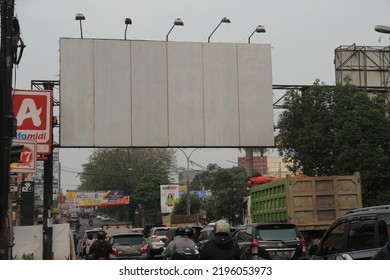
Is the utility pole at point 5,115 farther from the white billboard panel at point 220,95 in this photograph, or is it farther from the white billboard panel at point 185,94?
the white billboard panel at point 220,95

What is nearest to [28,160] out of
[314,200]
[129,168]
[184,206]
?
[314,200]

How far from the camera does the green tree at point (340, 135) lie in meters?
19.5

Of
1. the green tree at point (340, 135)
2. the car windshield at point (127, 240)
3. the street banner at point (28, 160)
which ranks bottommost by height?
the car windshield at point (127, 240)

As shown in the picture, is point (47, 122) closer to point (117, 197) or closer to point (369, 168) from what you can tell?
point (369, 168)

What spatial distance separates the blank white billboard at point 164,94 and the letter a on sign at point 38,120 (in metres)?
0.40

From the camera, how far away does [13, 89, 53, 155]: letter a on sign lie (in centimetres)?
1548

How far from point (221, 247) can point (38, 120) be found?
37.2 ft

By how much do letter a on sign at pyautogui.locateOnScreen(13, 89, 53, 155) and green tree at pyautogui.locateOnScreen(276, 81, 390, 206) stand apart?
8.38 meters

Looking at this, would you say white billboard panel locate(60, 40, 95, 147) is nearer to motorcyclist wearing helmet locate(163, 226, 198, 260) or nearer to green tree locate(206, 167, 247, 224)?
motorcyclist wearing helmet locate(163, 226, 198, 260)

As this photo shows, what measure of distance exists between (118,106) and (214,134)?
2.85 metres

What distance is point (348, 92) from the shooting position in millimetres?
20203

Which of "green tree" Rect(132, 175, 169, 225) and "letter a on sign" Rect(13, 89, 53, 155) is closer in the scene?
"letter a on sign" Rect(13, 89, 53, 155)

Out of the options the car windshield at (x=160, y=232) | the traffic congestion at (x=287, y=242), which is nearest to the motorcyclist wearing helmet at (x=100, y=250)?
the traffic congestion at (x=287, y=242)

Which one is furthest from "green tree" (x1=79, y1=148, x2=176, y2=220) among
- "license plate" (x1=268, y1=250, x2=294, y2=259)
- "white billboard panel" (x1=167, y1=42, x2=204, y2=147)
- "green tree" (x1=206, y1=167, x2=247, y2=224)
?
"license plate" (x1=268, y1=250, x2=294, y2=259)
